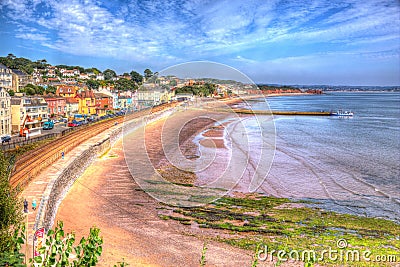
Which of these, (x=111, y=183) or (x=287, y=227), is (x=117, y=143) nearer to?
(x=111, y=183)

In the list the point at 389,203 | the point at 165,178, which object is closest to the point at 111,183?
the point at 165,178

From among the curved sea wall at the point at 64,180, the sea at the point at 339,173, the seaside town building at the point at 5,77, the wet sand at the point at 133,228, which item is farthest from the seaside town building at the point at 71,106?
the wet sand at the point at 133,228

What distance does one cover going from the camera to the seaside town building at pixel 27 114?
1362 inches

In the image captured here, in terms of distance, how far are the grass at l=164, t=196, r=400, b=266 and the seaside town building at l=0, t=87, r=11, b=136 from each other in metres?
20.9

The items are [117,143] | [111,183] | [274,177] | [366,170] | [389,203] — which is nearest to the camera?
[389,203]

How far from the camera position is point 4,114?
98.9ft

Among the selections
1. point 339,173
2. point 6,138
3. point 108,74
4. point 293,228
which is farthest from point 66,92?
point 108,74

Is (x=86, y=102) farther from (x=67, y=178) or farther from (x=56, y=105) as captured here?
(x=67, y=178)

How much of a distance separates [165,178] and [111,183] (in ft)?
10.2

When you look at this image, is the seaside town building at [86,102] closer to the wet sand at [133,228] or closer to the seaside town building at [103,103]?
the seaside town building at [103,103]

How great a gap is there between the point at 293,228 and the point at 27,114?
102 ft

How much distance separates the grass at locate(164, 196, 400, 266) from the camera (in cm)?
1247

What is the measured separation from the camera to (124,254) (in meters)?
11.7

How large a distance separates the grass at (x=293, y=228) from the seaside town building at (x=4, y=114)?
68.4 ft
